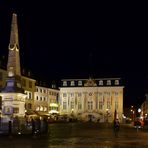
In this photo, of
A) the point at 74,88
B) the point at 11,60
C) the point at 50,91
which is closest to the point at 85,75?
the point at 74,88

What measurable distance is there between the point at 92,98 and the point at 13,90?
95.4 metres

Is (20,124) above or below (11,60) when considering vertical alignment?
below

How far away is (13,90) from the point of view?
1961 inches

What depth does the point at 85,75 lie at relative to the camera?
14600cm

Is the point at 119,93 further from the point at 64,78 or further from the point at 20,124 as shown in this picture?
the point at 20,124

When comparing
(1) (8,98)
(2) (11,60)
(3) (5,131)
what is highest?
(2) (11,60)

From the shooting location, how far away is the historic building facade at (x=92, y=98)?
141750mm

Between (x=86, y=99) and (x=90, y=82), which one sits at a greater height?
(x=90, y=82)

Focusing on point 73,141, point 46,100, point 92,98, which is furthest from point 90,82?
point 73,141

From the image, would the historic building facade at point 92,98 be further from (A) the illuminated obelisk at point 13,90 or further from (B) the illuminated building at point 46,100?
(A) the illuminated obelisk at point 13,90

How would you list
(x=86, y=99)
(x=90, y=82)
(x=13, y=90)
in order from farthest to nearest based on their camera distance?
(x=86, y=99), (x=90, y=82), (x=13, y=90)

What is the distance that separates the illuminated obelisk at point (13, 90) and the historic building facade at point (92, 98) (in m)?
90.0

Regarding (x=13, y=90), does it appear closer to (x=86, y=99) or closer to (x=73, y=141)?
(x=73, y=141)

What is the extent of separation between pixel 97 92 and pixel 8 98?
95079 mm
